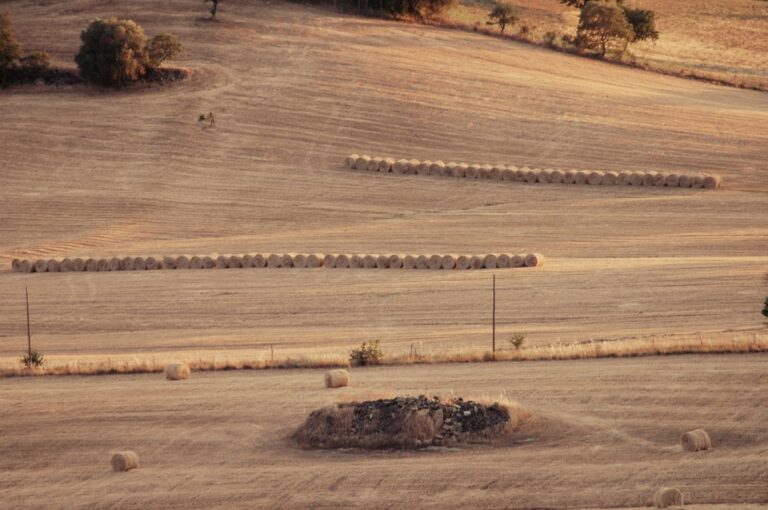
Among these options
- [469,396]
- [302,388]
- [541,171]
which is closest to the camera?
[469,396]

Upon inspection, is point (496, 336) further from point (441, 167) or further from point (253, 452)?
point (441, 167)

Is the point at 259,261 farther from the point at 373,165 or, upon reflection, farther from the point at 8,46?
the point at 8,46

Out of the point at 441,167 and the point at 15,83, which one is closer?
the point at 441,167

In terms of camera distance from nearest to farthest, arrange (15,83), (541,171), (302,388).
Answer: (302,388) < (541,171) < (15,83)

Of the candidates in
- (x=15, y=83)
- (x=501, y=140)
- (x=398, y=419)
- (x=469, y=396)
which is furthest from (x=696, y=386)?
(x=15, y=83)

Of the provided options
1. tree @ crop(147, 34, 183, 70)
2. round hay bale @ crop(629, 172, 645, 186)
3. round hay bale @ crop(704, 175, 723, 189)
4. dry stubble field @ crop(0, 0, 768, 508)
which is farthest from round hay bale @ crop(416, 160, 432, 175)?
tree @ crop(147, 34, 183, 70)

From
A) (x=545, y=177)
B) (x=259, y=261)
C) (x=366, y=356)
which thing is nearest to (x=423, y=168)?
(x=545, y=177)
